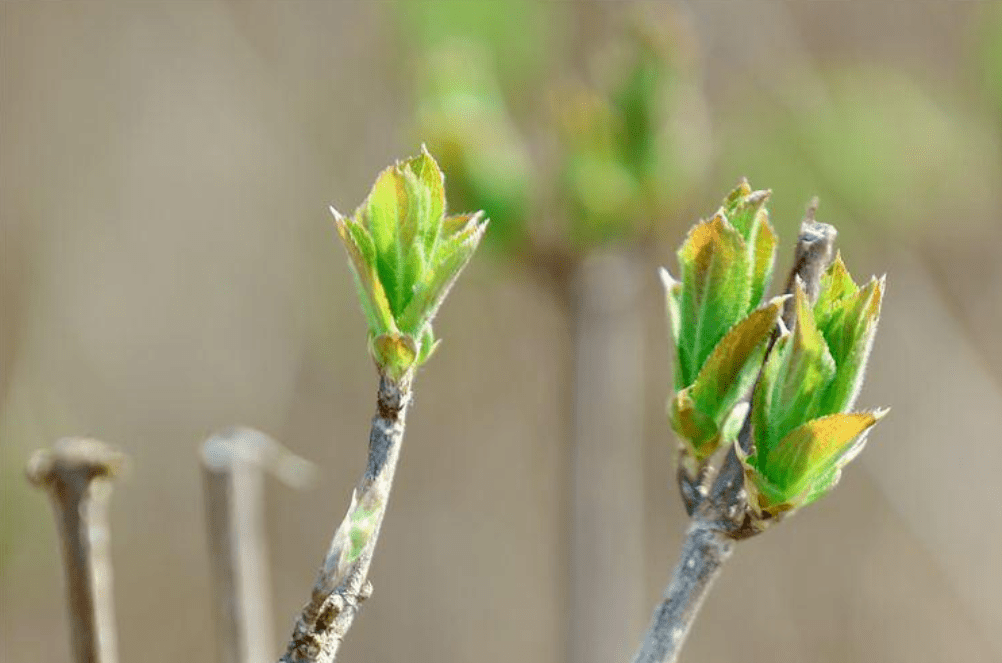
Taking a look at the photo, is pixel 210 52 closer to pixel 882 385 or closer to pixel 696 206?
pixel 696 206

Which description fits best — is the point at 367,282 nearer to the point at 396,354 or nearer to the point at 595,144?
the point at 396,354

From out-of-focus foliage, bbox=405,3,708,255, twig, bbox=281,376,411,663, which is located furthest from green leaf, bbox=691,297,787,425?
out-of-focus foliage, bbox=405,3,708,255

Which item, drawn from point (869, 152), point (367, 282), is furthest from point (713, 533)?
point (869, 152)

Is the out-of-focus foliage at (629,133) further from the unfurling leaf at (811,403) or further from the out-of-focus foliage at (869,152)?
the unfurling leaf at (811,403)

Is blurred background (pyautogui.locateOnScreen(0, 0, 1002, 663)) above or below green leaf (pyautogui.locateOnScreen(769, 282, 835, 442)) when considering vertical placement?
A: above

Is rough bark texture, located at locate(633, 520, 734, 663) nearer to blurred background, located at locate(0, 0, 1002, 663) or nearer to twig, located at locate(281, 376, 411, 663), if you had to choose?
twig, located at locate(281, 376, 411, 663)
